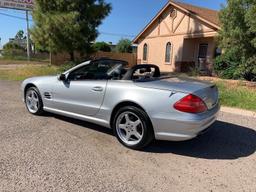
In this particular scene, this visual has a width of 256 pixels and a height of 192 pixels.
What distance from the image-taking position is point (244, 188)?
2.92 m

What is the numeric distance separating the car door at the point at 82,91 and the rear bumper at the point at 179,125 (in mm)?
1216

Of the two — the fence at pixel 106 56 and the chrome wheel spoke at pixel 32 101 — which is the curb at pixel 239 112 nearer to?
the chrome wheel spoke at pixel 32 101

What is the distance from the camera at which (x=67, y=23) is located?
1344 centimetres

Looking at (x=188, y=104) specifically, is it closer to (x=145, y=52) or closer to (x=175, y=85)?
(x=175, y=85)

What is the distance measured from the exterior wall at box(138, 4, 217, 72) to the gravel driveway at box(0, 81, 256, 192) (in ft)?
41.9

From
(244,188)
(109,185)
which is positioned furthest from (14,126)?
(244,188)

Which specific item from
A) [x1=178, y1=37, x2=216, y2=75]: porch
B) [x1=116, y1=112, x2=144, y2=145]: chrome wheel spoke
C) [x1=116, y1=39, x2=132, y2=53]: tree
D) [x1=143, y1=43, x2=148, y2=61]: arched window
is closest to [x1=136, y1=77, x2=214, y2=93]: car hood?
[x1=116, y1=112, x2=144, y2=145]: chrome wheel spoke

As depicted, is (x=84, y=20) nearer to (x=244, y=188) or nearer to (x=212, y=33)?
(x=212, y=33)

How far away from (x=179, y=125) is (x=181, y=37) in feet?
50.5

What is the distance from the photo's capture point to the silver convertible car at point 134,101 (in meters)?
3.59

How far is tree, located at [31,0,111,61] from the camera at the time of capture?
44.2 ft

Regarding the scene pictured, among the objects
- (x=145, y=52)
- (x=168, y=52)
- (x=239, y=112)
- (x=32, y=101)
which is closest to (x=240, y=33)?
(x=239, y=112)

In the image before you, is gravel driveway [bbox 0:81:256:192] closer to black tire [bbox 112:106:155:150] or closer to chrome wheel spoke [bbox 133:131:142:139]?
black tire [bbox 112:106:155:150]

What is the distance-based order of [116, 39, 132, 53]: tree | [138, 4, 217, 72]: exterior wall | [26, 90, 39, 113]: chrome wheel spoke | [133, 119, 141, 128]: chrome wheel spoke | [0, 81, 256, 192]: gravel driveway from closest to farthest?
[0, 81, 256, 192]: gravel driveway, [133, 119, 141, 128]: chrome wheel spoke, [26, 90, 39, 113]: chrome wheel spoke, [138, 4, 217, 72]: exterior wall, [116, 39, 132, 53]: tree
